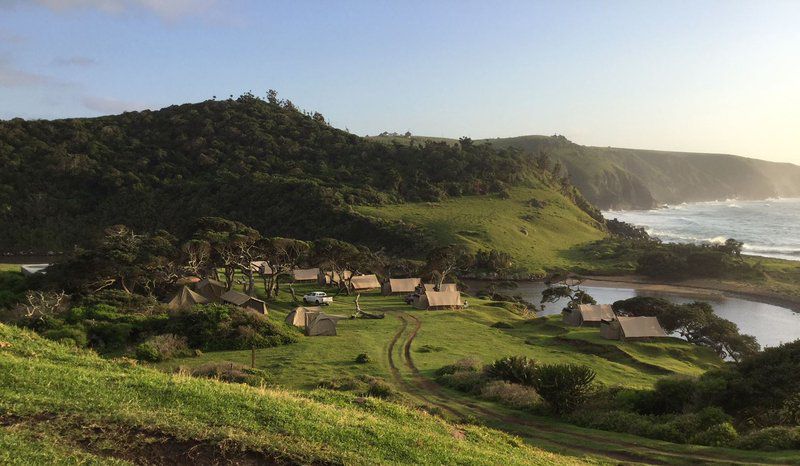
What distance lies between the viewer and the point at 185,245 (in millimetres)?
51719

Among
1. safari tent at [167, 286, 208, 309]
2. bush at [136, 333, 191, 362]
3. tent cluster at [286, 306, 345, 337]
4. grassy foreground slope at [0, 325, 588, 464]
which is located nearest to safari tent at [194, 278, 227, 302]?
safari tent at [167, 286, 208, 309]

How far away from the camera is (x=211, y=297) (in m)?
51.8

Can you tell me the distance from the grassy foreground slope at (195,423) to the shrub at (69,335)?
1712 cm

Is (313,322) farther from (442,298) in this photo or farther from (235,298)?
(442,298)

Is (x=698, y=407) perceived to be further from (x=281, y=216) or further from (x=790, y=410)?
(x=281, y=216)

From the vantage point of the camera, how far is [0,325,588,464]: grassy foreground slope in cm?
1067

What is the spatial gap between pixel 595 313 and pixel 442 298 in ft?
49.2

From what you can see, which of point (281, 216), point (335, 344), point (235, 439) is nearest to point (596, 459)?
point (235, 439)

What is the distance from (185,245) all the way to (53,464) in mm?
44808

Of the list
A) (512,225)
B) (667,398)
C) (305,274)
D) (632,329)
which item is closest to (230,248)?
(305,274)

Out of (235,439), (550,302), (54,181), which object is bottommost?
(550,302)

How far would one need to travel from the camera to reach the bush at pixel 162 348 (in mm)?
32125

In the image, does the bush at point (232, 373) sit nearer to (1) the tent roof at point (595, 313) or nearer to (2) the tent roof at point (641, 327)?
(2) the tent roof at point (641, 327)

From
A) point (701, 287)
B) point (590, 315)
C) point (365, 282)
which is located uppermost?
point (365, 282)
